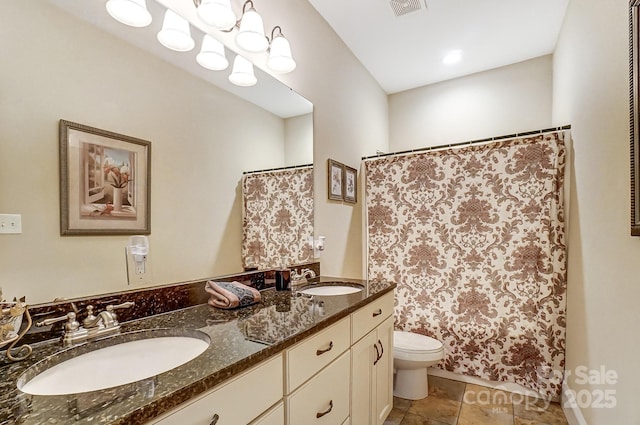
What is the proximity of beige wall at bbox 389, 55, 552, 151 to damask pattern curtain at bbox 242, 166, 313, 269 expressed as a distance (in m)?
1.89

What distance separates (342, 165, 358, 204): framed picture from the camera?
98.5 inches

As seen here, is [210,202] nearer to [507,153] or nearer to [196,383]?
[196,383]

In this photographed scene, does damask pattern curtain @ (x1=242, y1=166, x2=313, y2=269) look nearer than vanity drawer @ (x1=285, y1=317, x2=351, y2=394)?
No

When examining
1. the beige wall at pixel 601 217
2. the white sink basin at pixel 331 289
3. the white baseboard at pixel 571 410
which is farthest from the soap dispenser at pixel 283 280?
the white baseboard at pixel 571 410

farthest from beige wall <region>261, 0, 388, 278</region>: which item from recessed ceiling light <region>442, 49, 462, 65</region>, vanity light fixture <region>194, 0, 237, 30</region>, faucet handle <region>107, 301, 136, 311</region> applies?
faucet handle <region>107, 301, 136, 311</region>

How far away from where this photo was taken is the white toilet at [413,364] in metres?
2.08

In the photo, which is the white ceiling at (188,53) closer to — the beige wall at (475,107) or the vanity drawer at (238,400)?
the vanity drawer at (238,400)

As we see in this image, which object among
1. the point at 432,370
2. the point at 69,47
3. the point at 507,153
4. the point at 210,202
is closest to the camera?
the point at 69,47

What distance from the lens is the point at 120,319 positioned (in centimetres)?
103

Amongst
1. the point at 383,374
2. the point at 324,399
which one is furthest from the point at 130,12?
the point at 383,374

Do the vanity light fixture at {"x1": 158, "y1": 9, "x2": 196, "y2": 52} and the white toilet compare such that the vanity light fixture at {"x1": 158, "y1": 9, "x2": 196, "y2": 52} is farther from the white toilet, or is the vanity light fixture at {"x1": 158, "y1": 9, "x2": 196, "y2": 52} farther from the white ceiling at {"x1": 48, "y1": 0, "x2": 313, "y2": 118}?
the white toilet

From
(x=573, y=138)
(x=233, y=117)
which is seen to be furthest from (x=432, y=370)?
(x=233, y=117)

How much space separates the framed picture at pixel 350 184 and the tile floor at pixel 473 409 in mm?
1526

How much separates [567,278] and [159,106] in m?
2.55
